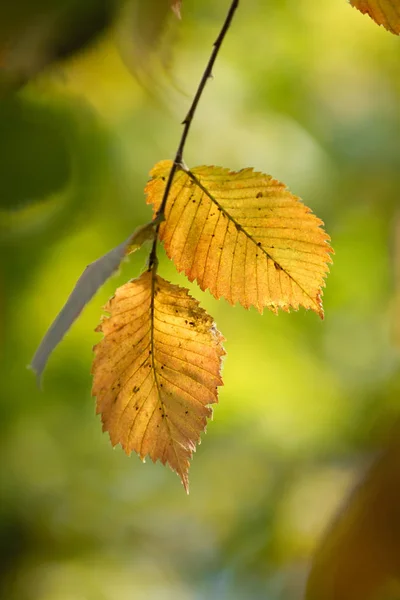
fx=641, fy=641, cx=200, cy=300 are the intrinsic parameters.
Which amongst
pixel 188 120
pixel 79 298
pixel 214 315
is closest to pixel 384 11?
pixel 188 120

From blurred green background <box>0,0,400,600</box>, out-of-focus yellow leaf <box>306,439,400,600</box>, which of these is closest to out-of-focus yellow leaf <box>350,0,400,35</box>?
blurred green background <box>0,0,400,600</box>

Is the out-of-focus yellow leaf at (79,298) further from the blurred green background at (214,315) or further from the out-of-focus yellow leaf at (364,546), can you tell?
the out-of-focus yellow leaf at (364,546)

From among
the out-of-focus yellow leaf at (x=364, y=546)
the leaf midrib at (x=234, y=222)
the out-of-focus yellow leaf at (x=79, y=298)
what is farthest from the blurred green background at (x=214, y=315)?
the out-of-focus yellow leaf at (x=79, y=298)

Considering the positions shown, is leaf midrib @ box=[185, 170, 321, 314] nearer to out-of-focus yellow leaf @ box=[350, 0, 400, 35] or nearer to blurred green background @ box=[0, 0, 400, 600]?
out-of-focus yellow leaf @ box=[350, 0, 400, 35]

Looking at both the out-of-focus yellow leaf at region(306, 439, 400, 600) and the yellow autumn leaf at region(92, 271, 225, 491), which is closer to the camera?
the yellow autumn leaf at region(92, 271, 225, 491)

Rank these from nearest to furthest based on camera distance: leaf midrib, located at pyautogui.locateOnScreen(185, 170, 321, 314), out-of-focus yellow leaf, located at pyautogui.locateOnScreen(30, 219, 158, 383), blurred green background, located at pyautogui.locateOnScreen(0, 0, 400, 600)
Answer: out-of-focus yellow leaf, located at pyautogui.locateOnScreen(30, 219, 158, 383) < leaf midrib, located at pyautogui.locateOnScreen(185, 170, 321, 314) < blurred green background, located at pyautogui.locateOnScreen(0, 0, 400, 600)

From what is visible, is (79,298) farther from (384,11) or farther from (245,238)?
(384,11)
